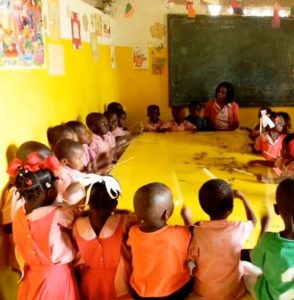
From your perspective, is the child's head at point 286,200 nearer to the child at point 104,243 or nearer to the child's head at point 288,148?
the child at point 104,243

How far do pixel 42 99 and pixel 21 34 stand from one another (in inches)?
20.2

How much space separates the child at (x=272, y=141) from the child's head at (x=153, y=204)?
1.44 m

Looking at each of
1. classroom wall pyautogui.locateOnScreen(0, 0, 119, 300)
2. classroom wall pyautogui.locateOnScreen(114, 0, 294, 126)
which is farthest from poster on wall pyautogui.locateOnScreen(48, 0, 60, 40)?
classroom wall pyautogui.locateOnScreen(114, 0, 294, 126)

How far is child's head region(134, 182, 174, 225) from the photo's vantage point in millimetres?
1520

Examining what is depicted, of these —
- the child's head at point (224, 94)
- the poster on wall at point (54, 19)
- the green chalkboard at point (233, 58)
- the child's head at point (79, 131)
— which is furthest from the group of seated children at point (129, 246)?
the green chalkboard at point (233, 58)

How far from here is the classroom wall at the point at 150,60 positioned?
499cm

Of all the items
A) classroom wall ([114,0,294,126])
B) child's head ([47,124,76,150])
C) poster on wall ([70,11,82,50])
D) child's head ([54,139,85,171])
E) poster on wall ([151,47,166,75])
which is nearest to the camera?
child's head ([54,139,85,171])

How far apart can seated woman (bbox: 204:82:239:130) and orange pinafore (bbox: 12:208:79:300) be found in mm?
3050

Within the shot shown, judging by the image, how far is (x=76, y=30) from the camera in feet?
11.3

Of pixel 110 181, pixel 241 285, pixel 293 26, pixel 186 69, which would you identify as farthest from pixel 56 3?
pixel 293 26

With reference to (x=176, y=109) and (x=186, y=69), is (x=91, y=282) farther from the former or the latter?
(x=186, y=69)

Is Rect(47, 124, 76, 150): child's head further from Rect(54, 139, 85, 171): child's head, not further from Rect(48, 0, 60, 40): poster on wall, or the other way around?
Rect(48, 0, 60, 40): poster on wall

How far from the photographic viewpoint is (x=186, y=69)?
16.9ft

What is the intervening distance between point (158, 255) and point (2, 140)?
3.11 ft
